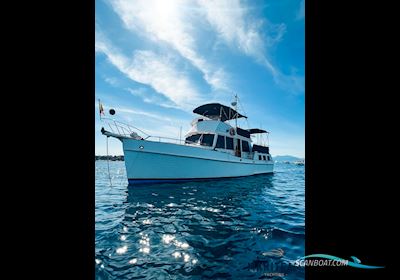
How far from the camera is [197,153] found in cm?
1246

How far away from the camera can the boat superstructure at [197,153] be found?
1105cm

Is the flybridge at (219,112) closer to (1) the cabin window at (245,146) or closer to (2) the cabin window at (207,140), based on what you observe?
(1) the cabin window at (245,146)

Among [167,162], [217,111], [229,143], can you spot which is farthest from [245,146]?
[167,162]

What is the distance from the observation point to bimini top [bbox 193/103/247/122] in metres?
16.9

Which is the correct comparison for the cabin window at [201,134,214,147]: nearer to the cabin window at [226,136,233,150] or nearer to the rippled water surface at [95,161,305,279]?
the cabin window at [226,136,233,150]

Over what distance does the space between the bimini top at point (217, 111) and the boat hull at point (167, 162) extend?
5500 mm
